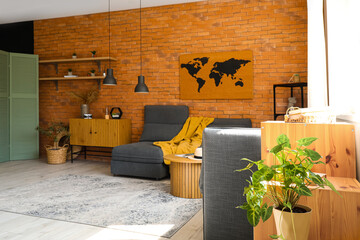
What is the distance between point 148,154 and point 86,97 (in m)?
2.41

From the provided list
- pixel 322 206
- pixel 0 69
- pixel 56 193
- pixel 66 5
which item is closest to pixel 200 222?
pixel 322 206

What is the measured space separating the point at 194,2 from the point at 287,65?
1.98m

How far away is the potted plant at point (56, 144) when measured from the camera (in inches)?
218

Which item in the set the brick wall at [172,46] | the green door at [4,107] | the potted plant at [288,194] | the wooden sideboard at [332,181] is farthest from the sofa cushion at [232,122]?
the green door at [4,107]

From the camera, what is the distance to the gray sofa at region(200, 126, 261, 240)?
76.4 inches

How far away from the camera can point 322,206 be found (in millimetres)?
1228

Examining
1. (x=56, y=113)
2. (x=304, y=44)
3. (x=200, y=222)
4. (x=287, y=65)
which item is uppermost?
(x=304, y=44)

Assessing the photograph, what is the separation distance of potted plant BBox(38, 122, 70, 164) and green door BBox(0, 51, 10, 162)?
2.04 feet

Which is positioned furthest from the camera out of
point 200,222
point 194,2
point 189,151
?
Answer: point 194,2

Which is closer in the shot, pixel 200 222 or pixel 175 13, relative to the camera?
pixel 200 222

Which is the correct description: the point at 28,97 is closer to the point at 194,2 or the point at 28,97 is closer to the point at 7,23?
the point at 7,23

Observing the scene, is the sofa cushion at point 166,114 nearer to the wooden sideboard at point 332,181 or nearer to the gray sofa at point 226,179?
the gray sofa at point 226,179

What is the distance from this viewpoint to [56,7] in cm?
556

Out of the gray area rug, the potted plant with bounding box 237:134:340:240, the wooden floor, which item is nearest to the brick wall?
the gray area rug
